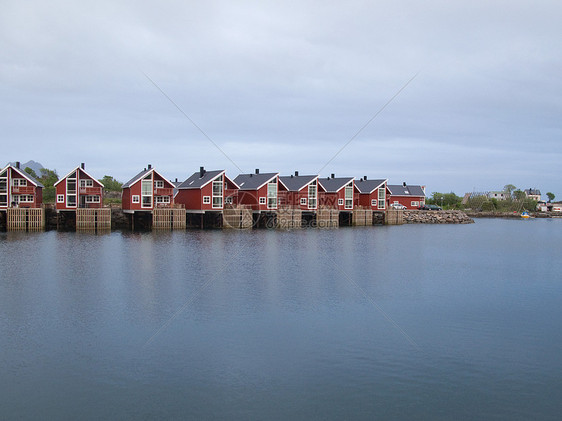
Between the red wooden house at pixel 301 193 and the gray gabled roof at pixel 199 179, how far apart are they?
10899mm

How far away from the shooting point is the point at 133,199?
199 ft

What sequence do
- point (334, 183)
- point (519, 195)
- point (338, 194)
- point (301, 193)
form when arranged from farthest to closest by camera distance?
point (519, 195) < point (334, 183) < point (338, 194) < point (301, 193)

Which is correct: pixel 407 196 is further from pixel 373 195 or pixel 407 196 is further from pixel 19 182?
pixel 19 182

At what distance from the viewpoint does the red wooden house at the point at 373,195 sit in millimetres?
83625

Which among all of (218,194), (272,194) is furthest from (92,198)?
(272,194)

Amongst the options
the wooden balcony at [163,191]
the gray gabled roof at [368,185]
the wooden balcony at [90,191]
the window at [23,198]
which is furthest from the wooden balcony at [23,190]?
the gray gabled roof at [368,185]

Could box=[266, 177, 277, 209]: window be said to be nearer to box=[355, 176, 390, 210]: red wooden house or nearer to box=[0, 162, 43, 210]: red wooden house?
box=[355, 176, 390, 210]: red wooden house

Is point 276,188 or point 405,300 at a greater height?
point 276,188

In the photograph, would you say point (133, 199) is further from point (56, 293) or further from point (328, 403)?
point (328, 403)

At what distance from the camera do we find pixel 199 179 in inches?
2601

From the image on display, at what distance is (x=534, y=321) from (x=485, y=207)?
140 meters

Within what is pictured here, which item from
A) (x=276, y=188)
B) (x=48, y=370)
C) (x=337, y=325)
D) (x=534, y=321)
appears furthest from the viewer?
(x=276, y=188)

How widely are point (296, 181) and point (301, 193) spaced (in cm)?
305

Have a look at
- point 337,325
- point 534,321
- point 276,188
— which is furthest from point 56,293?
point 276,188
